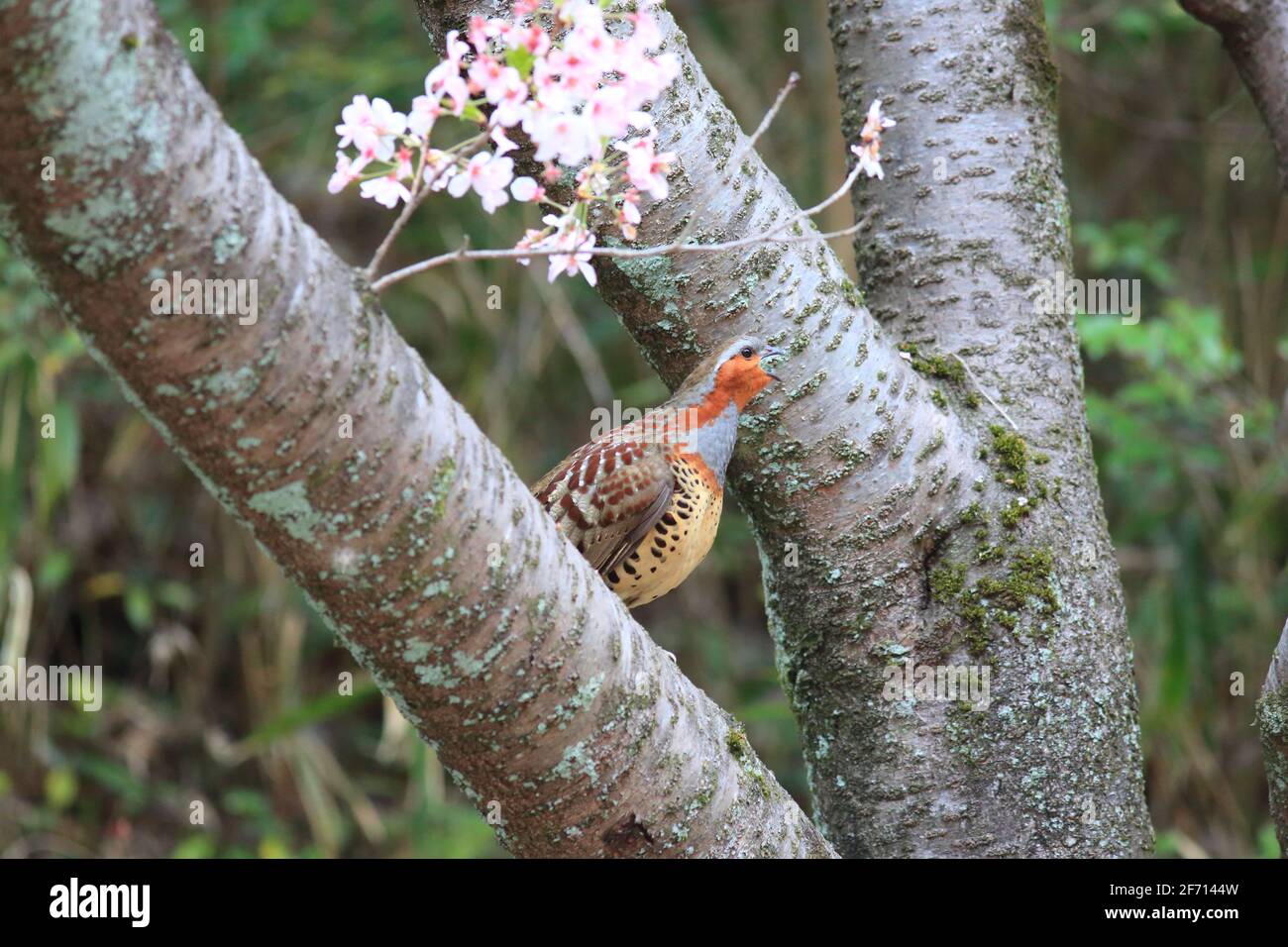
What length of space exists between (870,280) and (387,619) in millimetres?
1344

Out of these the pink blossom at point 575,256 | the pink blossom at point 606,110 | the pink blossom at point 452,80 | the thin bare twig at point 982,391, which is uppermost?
the pink blossom at point 452,80

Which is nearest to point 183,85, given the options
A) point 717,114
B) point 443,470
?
point 443,470

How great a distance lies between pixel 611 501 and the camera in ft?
8.48

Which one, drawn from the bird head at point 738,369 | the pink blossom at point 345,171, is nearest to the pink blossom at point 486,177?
the pink blossom at point 345,171

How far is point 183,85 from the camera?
4.21 feet

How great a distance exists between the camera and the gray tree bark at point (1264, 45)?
238 centimetres

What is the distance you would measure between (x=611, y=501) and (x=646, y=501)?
67 mm

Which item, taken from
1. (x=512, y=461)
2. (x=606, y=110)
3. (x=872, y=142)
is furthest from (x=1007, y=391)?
(x=512, y=461)

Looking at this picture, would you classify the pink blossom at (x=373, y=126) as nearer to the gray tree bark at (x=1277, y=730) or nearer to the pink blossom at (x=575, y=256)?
the pink blossom at (x=575, y=256)

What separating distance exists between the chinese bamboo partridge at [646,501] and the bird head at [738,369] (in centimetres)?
25

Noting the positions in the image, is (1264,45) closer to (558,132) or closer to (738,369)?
(738,369)
